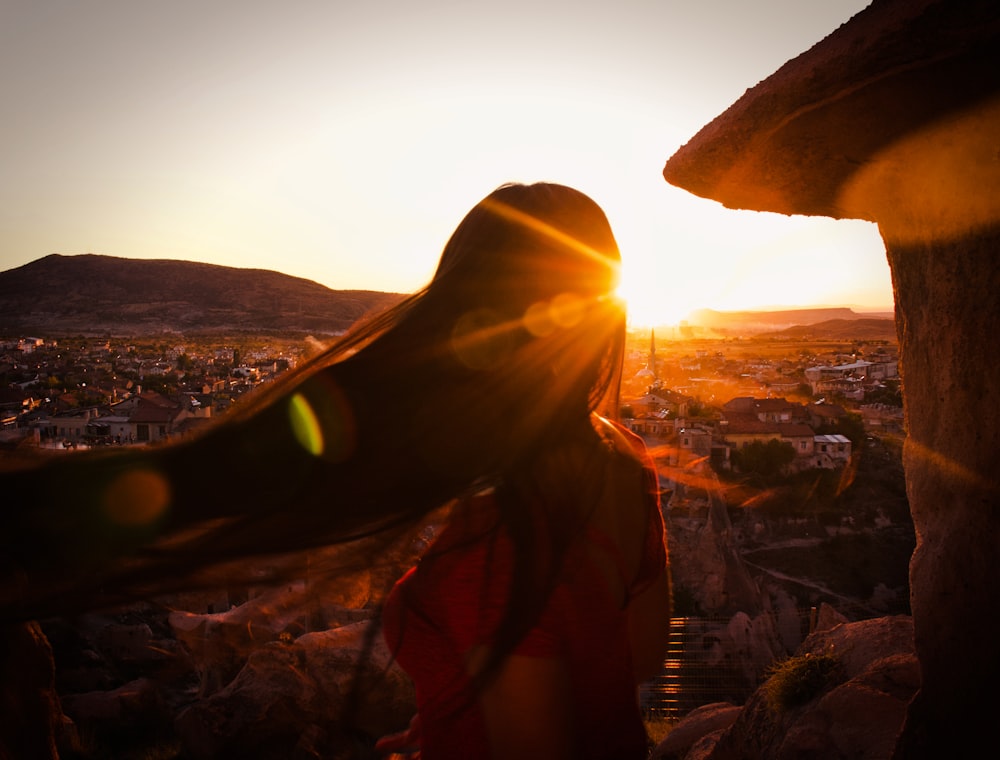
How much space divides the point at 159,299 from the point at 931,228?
64699 mm

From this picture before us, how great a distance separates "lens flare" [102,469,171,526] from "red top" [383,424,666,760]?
324 mm

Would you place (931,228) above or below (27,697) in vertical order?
above

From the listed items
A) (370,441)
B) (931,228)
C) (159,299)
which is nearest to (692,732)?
(931,228)

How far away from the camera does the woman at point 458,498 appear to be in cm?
80

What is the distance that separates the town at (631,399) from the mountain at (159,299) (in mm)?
12232

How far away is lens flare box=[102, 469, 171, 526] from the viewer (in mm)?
781

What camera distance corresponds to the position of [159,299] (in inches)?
2302

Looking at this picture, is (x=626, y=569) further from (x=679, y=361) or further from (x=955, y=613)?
(x=679, y=361)

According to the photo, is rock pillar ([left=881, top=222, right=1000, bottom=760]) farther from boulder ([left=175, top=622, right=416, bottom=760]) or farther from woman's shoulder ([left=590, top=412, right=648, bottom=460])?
boulder ([left=175, top=622, right=416, bottom=760])

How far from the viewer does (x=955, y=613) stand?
220 centimetres

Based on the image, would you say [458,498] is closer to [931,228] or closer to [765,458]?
[931,228]

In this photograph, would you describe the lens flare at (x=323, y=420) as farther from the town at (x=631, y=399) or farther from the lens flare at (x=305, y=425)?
the town at (x=631, y=399)

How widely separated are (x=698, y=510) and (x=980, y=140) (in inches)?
567

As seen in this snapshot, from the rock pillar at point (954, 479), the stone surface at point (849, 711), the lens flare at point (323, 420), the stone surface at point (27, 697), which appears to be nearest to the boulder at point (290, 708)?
the stone surface at point (849, 711)
